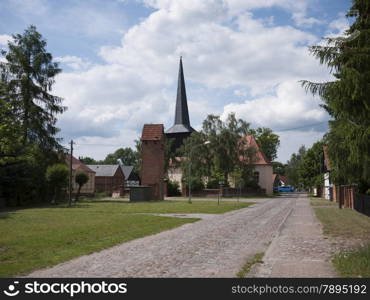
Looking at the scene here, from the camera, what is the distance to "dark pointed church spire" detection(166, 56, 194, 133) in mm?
78188

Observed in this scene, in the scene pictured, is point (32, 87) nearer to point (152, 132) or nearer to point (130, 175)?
point (152, 132)

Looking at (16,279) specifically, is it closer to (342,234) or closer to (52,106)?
(342,234)

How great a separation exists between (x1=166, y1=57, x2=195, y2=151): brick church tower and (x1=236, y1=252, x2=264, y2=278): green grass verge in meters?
68.0

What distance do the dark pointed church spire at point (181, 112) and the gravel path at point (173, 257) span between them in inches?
2530

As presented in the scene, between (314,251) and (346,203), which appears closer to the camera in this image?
(314,251)

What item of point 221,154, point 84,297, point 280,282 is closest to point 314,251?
point 280,282

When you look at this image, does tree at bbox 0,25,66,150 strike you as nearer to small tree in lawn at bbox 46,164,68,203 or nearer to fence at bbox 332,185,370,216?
small tree in lawn at bbox 46,164,68,203

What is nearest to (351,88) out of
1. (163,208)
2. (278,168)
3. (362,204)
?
(362,204)

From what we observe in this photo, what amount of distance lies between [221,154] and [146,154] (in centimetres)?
1458

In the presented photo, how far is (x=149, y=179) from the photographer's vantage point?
2036 inches

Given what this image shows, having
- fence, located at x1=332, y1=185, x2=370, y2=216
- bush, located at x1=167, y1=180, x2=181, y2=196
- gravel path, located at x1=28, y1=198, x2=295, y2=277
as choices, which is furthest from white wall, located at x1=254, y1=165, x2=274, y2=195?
gravel path, located at x1=28, y1=198, x2=295, y2=277

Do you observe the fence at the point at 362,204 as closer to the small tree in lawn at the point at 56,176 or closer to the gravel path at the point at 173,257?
the gravel path at the point at 173,257

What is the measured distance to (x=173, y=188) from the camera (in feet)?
223

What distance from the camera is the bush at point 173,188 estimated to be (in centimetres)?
6744
